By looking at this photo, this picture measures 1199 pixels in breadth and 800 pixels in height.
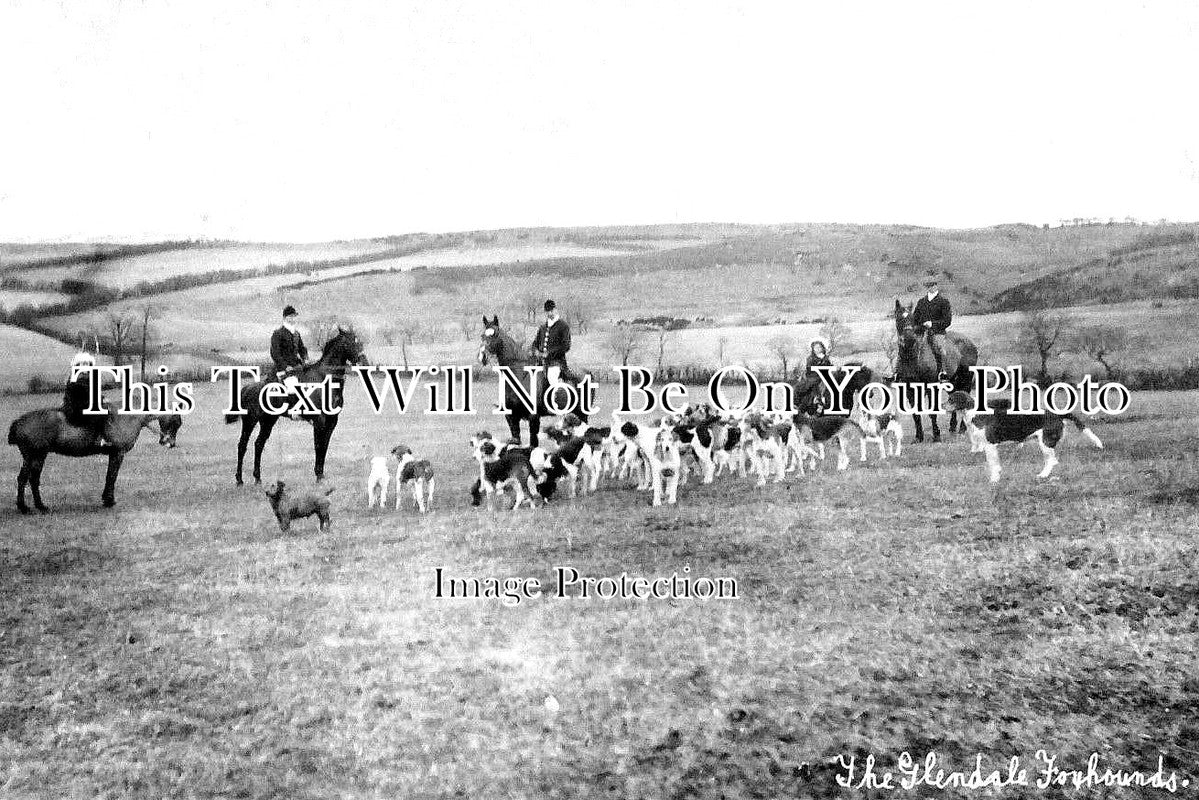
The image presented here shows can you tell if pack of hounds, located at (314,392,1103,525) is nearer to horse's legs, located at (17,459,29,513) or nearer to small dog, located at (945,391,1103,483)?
small dog, located at (945,391,1103,483)

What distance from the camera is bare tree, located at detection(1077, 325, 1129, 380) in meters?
4.74

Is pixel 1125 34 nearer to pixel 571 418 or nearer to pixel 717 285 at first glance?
pixel 717 285

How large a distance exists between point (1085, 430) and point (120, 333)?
4724 millimetres

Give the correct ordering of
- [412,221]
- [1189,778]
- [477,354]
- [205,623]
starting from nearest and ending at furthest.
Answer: [1189,778] → [205,623] → [477,354] → [412,221]

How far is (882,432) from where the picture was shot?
4746 millimetres

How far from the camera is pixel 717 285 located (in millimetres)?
4930

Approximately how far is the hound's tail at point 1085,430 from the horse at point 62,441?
14.3 feet

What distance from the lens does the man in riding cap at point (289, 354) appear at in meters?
4.71

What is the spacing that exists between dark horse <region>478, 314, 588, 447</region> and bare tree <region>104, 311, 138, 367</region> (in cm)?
173

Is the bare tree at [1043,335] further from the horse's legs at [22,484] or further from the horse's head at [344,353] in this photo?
the horse's legs at [22,484]

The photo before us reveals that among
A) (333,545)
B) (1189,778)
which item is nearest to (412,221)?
(333,545)

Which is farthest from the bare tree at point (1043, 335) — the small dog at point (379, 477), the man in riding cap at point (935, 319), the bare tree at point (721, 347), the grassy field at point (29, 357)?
the grassy field at point (29, 357)

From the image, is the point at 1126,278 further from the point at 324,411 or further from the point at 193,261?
the point at 193,261

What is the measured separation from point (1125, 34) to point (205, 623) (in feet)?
17.3
